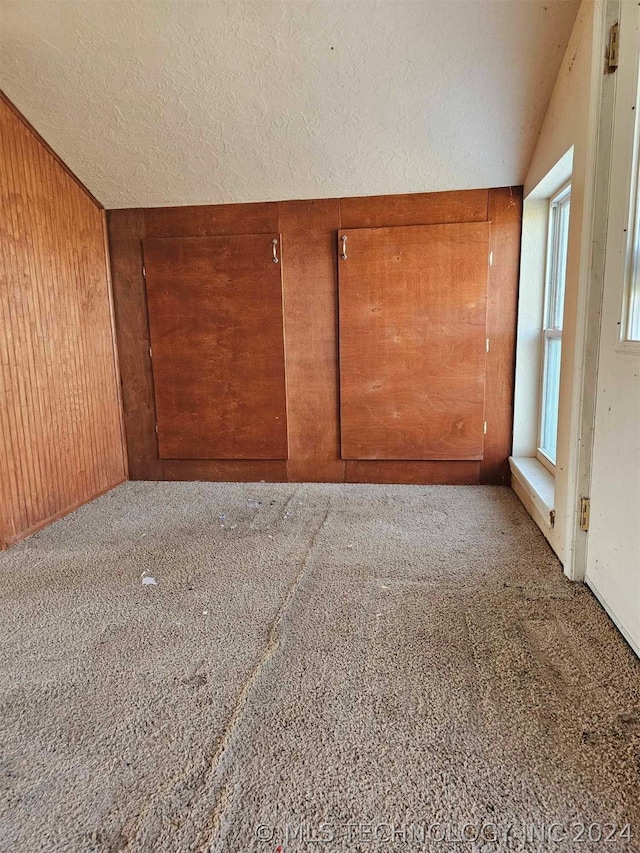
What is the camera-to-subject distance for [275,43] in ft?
7.19

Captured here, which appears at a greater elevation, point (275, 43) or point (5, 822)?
point (275, 43)

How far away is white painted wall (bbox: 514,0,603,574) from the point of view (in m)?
1.77

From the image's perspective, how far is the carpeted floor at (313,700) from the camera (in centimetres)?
100

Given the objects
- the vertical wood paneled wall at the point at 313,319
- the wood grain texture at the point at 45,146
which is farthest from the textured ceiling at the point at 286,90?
the vertical wood paneled wall at the point at 313,319

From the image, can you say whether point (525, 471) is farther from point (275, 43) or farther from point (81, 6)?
point (81, 6)

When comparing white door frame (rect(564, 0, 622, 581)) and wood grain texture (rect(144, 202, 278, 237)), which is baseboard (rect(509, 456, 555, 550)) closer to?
white door frame (rect(564, 0, 622, 581))

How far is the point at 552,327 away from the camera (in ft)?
9.87

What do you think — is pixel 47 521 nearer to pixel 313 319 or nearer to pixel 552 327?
pixel 313 319

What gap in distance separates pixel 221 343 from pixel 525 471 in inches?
82.6

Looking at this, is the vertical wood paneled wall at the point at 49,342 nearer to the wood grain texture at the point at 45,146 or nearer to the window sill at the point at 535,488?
the wood grain texture at the point at 45,146

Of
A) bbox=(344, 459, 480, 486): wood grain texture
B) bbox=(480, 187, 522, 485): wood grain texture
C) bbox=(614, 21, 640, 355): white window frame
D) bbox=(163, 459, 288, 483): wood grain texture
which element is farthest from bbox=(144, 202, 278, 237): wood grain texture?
bbox=(614, 21, 640, 355): white window frame


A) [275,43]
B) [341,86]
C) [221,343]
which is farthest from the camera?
[221,343]

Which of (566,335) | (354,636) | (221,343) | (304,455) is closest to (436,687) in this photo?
(354,636)

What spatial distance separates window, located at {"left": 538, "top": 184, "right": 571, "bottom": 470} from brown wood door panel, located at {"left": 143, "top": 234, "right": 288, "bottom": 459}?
5.47ft
